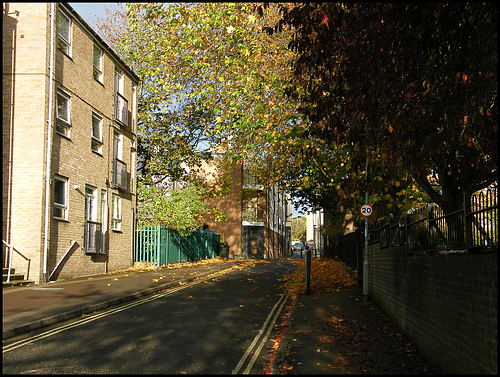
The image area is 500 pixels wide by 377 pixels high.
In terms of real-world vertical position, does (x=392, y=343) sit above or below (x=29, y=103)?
below

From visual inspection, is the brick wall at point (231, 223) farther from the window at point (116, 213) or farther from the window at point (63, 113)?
the window at point (63, 113)

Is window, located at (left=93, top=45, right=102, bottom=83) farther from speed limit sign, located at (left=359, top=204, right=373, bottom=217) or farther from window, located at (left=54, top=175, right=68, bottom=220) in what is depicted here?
speed limit sign, located at (left=359, top=204, right=373, bottom=217)

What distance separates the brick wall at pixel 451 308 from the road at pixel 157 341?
7.48 feet

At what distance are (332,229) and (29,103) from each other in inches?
1544

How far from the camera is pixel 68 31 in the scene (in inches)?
738

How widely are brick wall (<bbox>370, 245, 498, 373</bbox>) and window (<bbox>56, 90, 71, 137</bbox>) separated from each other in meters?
13.3

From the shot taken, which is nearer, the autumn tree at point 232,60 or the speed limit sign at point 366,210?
the speed limit sign at point 366,210

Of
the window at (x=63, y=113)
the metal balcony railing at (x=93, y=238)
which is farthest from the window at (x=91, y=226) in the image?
the window at (x=63, y=113)

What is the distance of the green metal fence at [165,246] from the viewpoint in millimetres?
26422

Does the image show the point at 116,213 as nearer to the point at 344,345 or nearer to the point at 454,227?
the point at 344,345

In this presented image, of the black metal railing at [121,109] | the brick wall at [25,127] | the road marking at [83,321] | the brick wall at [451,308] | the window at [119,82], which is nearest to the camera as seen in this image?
the brick wall at [451,308]

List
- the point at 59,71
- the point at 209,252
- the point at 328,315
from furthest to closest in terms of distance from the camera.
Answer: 1. the point at 209,252
2. the point at 59,71
3. the point at 328,315

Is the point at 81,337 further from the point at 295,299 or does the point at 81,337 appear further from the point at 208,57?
the point at 208,57

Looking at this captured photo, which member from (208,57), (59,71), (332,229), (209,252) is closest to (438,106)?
(208,57)
